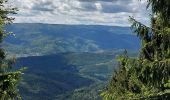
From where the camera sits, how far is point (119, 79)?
2923cm

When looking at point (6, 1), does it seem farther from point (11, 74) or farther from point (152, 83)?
point (152, 83)

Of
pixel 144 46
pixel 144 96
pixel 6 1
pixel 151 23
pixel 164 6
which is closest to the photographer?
pixel 164 6

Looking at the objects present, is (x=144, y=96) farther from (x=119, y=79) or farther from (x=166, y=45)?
(x=119, y=79)

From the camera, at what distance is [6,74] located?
620 inches

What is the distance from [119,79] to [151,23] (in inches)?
428

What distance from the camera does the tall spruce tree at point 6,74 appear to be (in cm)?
1549

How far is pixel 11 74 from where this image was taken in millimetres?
15883

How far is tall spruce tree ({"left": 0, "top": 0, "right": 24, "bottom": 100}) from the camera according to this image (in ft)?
50.8

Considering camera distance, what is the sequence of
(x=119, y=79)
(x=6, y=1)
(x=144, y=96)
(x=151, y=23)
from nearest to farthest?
(x=144, y=96), (x=6, y=1), (x=151, y=23), (x=119, y=79)

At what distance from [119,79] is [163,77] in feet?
53.2

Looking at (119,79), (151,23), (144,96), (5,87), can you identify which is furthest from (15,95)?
(119,79)

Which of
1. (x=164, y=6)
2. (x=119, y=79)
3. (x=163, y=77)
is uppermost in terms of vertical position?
(x=164, y=6)

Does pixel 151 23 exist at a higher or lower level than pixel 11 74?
higher

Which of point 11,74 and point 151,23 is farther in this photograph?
point 151,23
